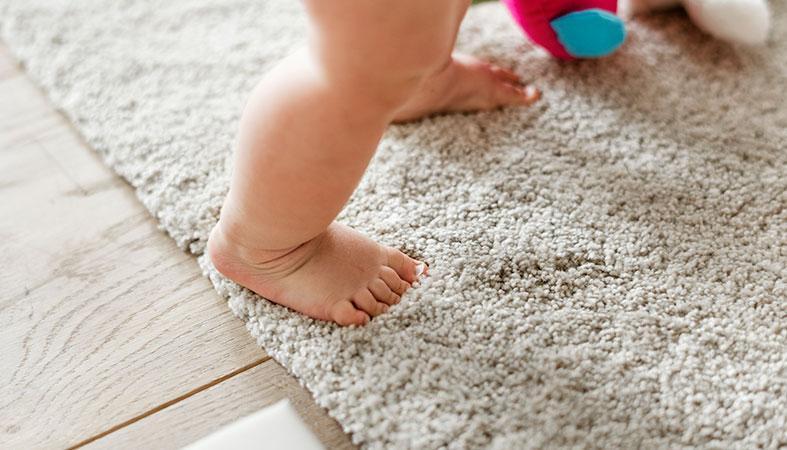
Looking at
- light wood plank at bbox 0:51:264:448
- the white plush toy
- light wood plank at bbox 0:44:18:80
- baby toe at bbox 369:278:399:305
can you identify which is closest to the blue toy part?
the white plush toy

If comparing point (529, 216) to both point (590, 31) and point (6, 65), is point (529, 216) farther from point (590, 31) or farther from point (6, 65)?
point (6, 65)

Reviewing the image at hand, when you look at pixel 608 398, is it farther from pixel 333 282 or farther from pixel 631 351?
pixel 333 282

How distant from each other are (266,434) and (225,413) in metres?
0.05

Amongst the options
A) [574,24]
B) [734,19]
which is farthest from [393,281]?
[734,19]

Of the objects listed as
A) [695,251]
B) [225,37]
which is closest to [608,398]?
[695,251]

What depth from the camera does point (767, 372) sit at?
0.66 m

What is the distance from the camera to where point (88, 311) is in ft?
2.47

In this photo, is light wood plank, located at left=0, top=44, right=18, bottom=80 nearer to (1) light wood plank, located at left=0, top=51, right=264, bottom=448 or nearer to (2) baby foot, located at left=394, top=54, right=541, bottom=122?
(1) light wood plank, located at left=0, top=51, right=264, bottom=448

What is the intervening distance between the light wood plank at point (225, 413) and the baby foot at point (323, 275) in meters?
0.08

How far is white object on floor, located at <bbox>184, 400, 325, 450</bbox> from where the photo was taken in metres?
0.63

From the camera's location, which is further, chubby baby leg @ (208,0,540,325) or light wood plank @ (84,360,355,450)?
light wood plank @ (84,360,355,450)

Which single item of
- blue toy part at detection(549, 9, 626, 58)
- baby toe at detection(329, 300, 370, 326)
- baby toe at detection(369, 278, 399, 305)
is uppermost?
blue toy part at detection(549, 9, 626, 58)

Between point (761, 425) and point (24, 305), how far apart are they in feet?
2.46

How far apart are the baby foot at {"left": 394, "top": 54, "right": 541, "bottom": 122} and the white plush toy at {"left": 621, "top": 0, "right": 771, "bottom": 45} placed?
0.94 feet
